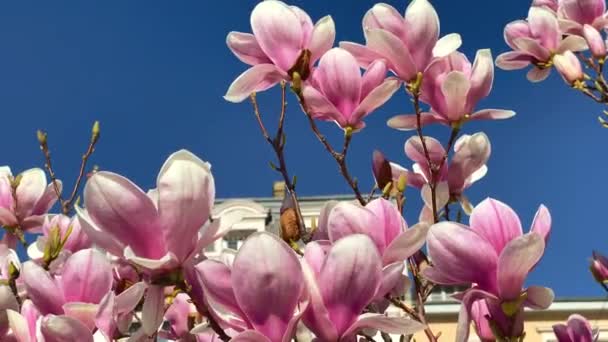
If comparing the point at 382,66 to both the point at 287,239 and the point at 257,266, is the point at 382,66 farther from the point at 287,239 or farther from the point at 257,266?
the point at 257,266

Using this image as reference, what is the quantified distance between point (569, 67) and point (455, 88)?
3.67ft

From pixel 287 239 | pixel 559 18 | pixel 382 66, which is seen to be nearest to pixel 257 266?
pixel 287 239

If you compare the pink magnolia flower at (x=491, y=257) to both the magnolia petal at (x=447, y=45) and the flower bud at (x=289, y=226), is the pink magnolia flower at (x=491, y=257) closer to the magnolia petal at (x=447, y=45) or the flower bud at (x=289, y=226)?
the flower bud at (x=289, y=226)


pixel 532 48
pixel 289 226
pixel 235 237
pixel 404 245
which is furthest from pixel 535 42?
pixel 235 237

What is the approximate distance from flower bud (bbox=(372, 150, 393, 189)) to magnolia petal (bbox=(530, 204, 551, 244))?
0.50 m

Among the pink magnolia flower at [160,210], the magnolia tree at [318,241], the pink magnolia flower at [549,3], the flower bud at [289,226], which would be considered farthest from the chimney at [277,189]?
the pink magnolia flower at [160,210]

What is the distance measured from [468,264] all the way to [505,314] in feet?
0.42

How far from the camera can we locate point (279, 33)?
152 centimetres

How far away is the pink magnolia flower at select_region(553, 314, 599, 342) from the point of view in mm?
1508

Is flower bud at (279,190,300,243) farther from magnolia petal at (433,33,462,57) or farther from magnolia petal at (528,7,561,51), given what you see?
magnolia petal at (528,7,561,51)

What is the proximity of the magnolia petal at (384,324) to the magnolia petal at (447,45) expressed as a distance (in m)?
0.76

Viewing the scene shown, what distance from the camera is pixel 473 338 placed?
17.3 meters

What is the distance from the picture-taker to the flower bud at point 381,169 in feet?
5.36

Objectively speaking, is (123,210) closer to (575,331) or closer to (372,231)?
(372,231)
